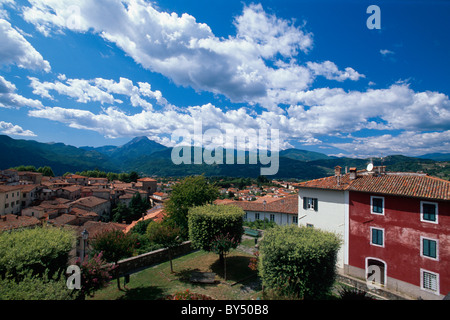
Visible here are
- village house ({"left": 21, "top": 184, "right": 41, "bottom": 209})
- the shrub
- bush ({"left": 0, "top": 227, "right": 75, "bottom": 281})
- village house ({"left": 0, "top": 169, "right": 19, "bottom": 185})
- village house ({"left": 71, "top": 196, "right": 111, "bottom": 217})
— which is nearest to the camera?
the shrub

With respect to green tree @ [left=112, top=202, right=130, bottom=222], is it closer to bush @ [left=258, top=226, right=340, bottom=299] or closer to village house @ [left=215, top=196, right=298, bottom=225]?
village house @ [left=215, top=196, right=298, bottom=225]

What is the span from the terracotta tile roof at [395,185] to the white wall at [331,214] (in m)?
0.78

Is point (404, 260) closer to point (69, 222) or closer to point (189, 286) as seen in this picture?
point (189, 286)

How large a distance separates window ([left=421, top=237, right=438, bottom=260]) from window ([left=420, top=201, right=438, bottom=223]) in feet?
4.79

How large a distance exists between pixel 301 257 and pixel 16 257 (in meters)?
11.8

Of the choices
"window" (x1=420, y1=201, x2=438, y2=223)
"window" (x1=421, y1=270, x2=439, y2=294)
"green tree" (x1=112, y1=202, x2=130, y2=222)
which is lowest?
"green tree" (x1=112, y1=202, x2=130, y2=222)

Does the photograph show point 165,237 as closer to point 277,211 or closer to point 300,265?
point 300,265

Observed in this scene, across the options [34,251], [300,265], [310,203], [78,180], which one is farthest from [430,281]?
[78,180]

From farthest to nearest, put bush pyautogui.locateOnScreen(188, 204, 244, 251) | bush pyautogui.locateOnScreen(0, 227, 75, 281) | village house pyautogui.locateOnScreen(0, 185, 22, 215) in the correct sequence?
village house pyautogui.locateOnScreen(0, 185, 22, 215) → bush pyautogui.locateOnScreen(188, 204, 244, 251) → bush pyautogui.locateOnScreen(0, 227, 75, 281)

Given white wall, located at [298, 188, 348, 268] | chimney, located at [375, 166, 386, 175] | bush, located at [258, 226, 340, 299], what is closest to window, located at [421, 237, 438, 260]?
white wall, located at [298, 188, 348, 268]

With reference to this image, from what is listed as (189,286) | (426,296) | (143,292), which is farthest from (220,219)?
(426,296)

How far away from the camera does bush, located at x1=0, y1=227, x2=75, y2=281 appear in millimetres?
7531

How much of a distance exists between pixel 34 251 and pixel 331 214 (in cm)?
2161
